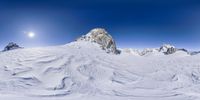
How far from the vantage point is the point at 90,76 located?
38469 millimetres

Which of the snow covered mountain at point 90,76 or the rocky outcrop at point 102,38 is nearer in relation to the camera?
the snow covered mountain at point 90,76

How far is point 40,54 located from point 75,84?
798 cm

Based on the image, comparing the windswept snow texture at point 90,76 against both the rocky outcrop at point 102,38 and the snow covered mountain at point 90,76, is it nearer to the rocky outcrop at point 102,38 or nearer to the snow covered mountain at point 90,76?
the snow covered mountain at point 90,76

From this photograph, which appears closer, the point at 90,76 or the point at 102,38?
the point at 90,76

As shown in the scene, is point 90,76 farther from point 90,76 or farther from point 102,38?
point 102,38

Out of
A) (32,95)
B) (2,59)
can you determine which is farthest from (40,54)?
(32,95)

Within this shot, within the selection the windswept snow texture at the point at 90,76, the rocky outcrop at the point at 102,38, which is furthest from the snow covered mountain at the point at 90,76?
the rocky outcrop at the point at 102,38

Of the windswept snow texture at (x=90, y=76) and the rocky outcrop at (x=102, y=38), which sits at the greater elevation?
the rocky outcrop at (x=102, y=38)

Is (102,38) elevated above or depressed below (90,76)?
above

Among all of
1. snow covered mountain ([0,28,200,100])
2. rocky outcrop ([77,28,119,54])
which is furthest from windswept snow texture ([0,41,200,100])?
rocky outcrop ([77,28,119,54])

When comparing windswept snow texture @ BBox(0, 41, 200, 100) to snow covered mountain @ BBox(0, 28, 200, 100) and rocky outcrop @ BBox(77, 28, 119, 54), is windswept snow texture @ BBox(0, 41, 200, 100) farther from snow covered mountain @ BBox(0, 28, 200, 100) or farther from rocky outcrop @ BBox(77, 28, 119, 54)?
rocky outcrop @ BBox(77, 28, 119, 54)

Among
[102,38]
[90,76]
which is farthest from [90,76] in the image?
[102,38]

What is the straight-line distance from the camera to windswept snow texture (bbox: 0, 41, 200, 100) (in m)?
33.5

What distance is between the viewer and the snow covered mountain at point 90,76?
33500 mm
